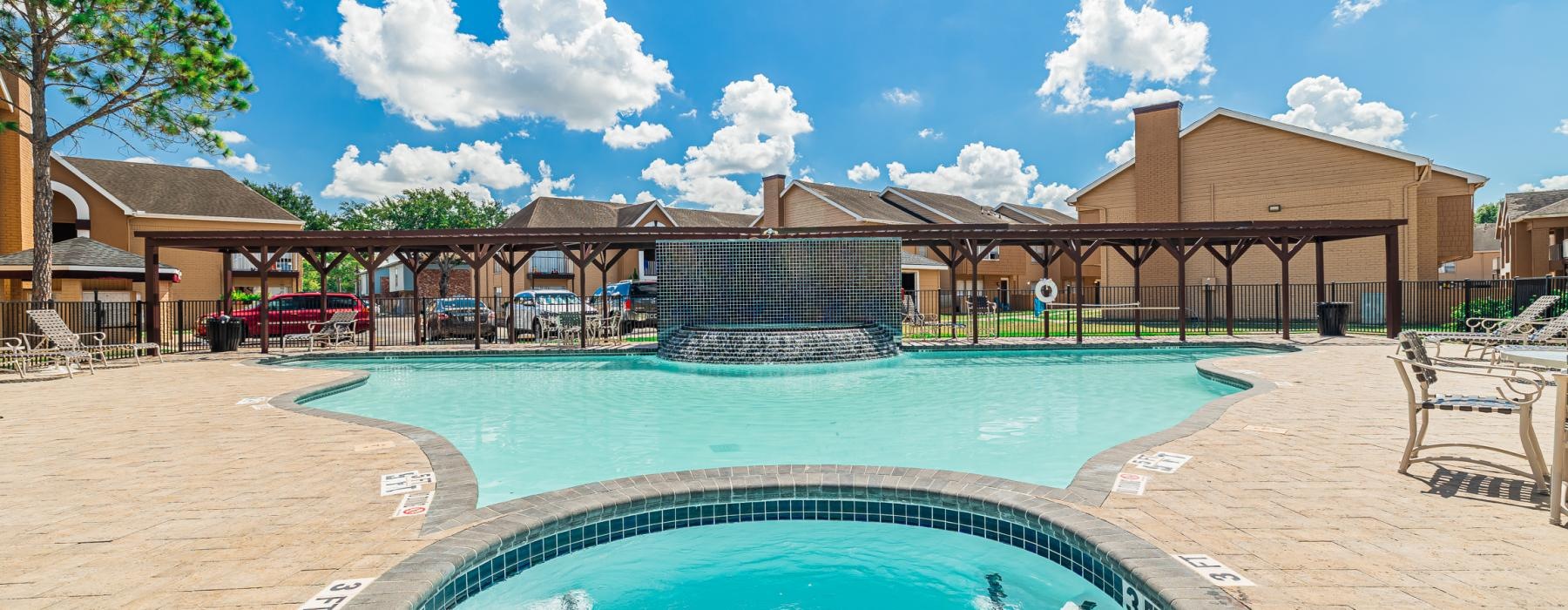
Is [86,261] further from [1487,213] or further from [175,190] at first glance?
[1487,213]

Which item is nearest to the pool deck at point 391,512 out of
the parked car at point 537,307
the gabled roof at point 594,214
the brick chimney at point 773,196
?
the parked car at point 537,307

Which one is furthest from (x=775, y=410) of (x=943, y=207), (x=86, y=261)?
(x=943, y=207)

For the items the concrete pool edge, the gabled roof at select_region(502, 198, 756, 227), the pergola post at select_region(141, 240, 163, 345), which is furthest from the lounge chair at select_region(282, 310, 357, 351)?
the gabled roof at select_region(502, 198, 756, 227)

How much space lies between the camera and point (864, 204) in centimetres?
3575

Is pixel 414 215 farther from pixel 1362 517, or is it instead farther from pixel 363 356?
pixel 1362 517

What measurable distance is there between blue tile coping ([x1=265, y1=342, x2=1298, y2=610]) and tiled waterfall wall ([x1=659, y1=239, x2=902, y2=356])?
35.9 ft

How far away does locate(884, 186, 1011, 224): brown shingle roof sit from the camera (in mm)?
36188

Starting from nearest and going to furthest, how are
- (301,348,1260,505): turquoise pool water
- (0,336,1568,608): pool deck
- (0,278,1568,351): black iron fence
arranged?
(0,336,1568,608): pool deck < (301,348,1260,505): turquoise pool water < (0,278,1568,351): black iron fence

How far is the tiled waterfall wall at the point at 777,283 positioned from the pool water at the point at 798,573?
11.7 meters

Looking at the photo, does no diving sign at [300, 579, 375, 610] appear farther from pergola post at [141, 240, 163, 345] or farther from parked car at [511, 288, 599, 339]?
pergola post at [141, 240, 163, 345]

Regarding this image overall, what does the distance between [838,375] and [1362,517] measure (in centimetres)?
844

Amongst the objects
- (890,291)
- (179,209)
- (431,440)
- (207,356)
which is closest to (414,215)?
(179,209)

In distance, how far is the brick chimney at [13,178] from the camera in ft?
57.1

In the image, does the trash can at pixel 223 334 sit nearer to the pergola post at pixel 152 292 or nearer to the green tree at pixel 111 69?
the pergola post at pixel 152 292
